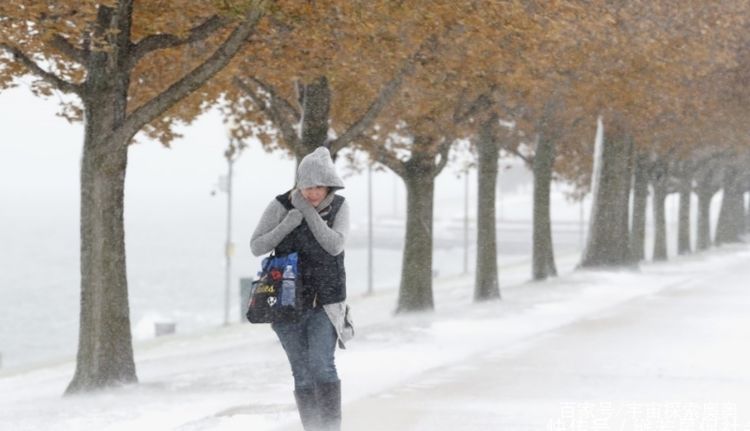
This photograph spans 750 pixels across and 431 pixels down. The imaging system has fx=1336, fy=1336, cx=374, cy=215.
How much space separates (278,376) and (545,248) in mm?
23470

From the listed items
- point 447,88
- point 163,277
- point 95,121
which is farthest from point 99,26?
point 163,277

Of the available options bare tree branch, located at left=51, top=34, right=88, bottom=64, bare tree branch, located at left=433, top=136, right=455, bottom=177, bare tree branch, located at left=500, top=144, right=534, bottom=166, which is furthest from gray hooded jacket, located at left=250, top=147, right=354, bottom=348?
bare tree branch, located at left=500, top=144, right=534, bottom=166

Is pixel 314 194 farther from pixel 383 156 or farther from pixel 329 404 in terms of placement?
pixel 383 156

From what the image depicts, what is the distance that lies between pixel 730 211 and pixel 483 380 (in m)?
62.8

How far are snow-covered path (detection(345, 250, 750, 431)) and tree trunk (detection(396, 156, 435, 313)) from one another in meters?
6.07

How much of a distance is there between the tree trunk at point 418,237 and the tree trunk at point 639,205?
624 inches

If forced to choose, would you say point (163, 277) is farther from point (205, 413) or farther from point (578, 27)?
point (205, 413)

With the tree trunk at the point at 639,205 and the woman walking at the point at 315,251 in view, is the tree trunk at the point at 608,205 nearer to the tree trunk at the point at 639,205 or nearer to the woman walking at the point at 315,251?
the tree trunk at the point at 639,205

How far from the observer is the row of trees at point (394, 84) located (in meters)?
14.8

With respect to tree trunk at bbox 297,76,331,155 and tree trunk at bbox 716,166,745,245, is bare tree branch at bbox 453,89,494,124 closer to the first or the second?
tree trunk at bbox 297,76,331,155

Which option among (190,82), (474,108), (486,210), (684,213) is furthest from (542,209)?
(684,213)

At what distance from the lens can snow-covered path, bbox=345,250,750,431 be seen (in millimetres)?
10891

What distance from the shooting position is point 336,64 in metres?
18.5

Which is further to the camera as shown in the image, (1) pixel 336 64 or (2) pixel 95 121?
(1) pixel 336 64
